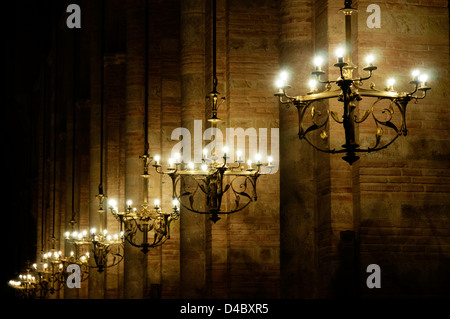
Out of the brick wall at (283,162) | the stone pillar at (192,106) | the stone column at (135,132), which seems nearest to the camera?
the brick wall at (283,162)

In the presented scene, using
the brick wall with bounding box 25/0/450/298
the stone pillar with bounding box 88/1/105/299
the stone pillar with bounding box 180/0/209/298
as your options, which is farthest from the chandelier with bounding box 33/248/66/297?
the stone pillar with bounding box 180/0/209/298

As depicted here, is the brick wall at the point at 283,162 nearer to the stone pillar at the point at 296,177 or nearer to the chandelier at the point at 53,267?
the stone pillar at the point at 296,177

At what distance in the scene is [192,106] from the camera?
1528 cm

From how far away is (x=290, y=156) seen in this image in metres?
11.2

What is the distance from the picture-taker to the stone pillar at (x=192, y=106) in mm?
15211

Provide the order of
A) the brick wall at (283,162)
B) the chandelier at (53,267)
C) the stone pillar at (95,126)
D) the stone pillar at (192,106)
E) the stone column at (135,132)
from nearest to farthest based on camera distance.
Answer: the brick wall at (283,162) < the stone pillar at (192,106) < the stone column at (135,132) < the chandelier at (53,267) < the stone pillar at (95,126)

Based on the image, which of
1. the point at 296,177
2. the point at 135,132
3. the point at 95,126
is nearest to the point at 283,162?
the point at 296,177

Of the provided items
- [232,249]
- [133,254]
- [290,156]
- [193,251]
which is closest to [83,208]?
[133,254]

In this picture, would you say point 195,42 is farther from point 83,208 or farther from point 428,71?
point 83,208

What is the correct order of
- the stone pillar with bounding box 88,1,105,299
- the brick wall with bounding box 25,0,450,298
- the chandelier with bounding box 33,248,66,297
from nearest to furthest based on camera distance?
the brick wall with bounding box 25,0,450,298 < the chandelier with bounding box 33,248,66,297 < the stone pillar with bounding box 88,1,105,299

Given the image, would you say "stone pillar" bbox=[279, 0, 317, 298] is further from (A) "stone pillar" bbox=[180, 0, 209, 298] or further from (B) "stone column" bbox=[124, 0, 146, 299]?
(B) "stone column" bbox=[124, 0, 146, 299]

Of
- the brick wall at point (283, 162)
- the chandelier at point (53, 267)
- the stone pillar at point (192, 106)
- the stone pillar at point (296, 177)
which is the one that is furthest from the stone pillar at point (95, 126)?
the stone pillar at point (296, 177)

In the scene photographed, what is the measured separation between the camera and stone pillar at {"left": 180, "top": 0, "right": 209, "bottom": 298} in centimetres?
1521

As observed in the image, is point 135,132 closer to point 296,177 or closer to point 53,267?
point 53,267
